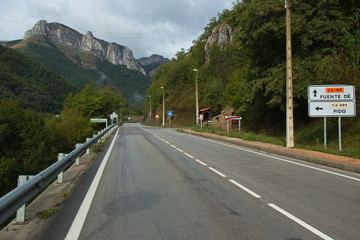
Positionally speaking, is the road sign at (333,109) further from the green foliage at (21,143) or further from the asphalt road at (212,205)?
the green foliage at (21,143)

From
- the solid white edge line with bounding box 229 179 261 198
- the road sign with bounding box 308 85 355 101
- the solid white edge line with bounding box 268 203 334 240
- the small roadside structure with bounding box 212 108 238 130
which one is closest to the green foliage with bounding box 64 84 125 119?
the small roadside structure with bounding box 212 108 238 130

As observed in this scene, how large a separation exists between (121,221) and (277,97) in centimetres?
1752

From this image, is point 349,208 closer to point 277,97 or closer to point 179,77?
point 277,97

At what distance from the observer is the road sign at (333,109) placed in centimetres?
1427

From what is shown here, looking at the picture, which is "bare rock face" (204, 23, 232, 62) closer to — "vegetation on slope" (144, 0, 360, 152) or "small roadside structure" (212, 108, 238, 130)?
"small roadside structure" (212, 108, 238, 130)

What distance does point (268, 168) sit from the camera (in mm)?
10766

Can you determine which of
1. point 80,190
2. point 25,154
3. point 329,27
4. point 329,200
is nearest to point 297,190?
point 329,200

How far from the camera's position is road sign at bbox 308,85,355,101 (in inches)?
566

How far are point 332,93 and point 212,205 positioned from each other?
11.0 meters

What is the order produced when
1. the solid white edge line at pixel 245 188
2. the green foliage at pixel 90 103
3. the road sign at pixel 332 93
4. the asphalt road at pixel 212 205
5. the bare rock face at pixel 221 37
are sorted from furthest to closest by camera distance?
the bare rock face at pixel 221 37, the green foliage at pixel 90 103, the road sign at pixel 332 93, the solid white edge line at pixel 245 188, the asphalt road at pixel 212 205

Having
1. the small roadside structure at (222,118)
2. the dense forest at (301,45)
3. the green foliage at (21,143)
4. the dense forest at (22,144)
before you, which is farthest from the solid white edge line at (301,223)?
the small roadside structure at (222,118)

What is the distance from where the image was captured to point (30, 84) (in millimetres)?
90750

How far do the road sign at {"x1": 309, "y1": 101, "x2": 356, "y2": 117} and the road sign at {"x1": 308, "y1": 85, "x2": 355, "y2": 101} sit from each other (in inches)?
7.6

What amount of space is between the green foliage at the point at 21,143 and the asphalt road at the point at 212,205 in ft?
Answer: 41.5
